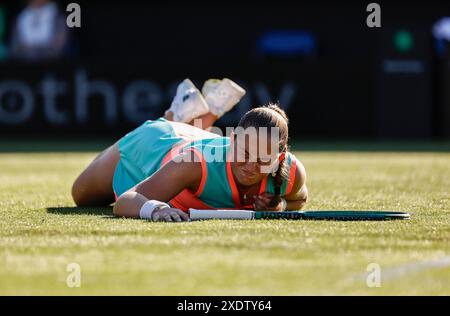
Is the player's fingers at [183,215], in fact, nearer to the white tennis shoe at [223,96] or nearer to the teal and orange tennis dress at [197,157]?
the teal and orange tennis dress at [197,157]

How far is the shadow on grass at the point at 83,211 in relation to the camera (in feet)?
20.9

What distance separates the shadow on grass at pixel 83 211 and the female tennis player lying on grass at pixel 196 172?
0.14 meters

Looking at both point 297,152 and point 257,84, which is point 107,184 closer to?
point 297,152

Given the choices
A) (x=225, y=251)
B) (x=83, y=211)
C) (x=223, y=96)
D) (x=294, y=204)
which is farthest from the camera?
(x=223, y=96)

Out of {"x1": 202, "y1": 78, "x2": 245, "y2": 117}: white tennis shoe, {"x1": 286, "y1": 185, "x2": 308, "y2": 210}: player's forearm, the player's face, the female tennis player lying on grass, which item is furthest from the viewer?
{"x1": 202, "y1": 78, "x2": 245, "y2": 117}: white tennis shoe

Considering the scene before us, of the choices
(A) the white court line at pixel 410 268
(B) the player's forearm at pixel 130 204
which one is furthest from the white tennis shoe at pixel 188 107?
(A) the white court line at pixel 410 268

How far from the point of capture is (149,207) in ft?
18.4

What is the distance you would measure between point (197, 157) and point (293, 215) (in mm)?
652

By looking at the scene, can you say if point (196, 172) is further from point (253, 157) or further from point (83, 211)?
point (83, 211)

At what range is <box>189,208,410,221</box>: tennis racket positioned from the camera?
225 inches

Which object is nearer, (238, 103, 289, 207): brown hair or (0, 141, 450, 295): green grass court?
(0, 141, 450, 295): green grass court
